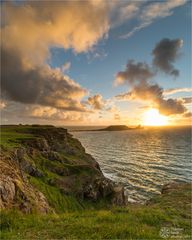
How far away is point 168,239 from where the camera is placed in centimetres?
1042

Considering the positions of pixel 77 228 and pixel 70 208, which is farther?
pixel 70 208

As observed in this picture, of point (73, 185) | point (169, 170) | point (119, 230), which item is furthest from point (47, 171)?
point (169, 170)

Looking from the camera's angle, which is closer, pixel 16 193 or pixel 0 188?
pixel 0 188

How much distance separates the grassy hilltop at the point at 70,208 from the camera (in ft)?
35.4

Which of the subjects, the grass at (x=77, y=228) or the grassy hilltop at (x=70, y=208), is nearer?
the grass at (x=77, y=228)

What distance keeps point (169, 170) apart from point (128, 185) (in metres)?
20.4

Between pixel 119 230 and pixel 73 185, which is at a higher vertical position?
pixel 119 230

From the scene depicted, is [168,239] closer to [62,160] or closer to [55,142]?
[62,160]

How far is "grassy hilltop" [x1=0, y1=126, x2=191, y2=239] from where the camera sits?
10.8 metres

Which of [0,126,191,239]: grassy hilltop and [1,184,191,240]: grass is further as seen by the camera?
[0,126,191,239]: grassy hilltop

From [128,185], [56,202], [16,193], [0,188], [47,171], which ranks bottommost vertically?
[128,185]

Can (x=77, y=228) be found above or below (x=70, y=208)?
above

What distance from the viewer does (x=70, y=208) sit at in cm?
3431

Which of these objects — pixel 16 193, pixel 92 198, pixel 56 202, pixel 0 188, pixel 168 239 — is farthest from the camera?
pixel 92 198
